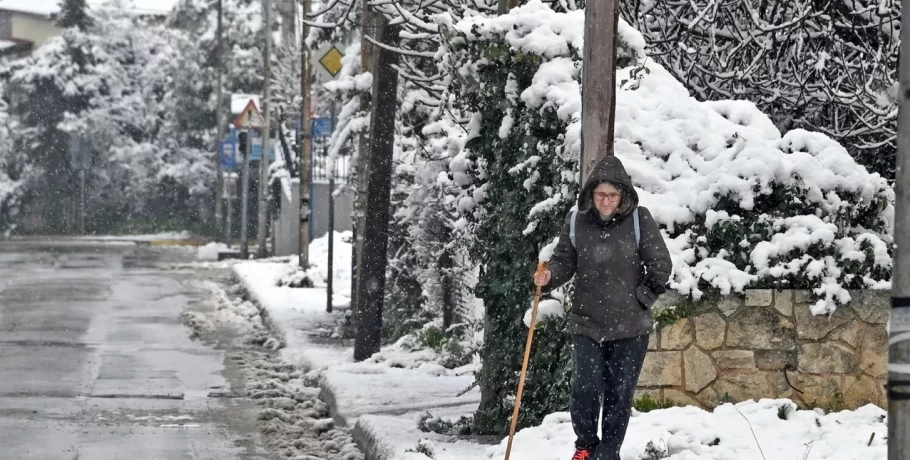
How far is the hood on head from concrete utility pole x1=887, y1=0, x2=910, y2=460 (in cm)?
259

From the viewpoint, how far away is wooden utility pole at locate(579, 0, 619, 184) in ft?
24.2

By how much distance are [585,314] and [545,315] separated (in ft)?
4.87

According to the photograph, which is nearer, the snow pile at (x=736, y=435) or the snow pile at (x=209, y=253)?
the snow pile at (x=736, y=435)

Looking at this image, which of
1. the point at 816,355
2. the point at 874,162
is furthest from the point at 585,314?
the point at 874,162

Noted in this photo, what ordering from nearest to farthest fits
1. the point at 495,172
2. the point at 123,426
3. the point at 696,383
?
the point at 696,383, the point at 495,172, the point at 123,426

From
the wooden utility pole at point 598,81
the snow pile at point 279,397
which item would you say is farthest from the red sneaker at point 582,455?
the snow pile at point 279,397

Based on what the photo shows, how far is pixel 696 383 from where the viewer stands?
26.0 feet

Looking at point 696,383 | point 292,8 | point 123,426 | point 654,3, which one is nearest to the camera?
point 696,383

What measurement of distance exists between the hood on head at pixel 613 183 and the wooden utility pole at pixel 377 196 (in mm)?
5461

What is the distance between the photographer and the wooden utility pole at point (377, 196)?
12.1 meters

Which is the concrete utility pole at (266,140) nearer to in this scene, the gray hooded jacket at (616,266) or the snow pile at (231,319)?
the snow pile at (231,319)

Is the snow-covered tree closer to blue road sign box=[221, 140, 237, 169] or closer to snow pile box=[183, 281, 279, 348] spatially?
snow pile box=[183, 281, 279, 348]

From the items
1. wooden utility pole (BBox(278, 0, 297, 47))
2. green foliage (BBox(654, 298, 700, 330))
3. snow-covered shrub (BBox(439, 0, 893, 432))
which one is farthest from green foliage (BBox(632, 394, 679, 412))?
wooden utility pole (BBox(278, 0, 297, 47))

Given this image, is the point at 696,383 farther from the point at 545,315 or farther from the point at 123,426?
the point at 123,426
